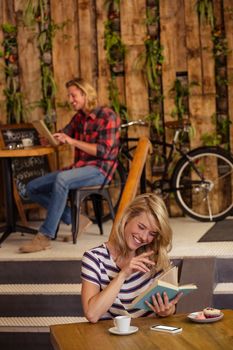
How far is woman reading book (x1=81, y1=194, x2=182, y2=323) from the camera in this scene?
3.17 m

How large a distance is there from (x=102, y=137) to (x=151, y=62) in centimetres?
127

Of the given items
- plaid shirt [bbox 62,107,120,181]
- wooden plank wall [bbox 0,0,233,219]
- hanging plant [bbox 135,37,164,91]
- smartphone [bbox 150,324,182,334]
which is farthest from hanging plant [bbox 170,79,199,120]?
smartphone [bbox 150,324,182,334]

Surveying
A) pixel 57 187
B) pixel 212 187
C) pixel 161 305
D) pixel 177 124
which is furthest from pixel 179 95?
pixel 161 305

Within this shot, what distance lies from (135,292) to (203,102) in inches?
165

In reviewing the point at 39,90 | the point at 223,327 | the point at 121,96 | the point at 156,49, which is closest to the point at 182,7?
the point at 156,49

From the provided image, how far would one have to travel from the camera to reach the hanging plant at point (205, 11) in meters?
7.15

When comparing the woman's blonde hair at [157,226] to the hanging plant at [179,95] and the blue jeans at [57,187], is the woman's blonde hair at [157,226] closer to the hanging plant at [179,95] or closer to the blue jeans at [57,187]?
the blue jeans at [57,187]

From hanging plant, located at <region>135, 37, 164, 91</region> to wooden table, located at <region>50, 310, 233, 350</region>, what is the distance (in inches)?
175

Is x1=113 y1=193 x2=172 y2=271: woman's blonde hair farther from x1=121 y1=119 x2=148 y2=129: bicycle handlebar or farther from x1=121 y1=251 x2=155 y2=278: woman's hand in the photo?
x1=121 y1=119 x2=148 y2=129: bicycle handlebar

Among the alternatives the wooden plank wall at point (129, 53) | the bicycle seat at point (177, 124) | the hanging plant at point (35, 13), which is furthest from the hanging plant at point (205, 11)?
the hanging plant at point (35, 13)

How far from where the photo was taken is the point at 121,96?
290 inches

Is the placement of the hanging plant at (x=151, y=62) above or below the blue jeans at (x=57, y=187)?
above

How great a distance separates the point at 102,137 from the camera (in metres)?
6.30

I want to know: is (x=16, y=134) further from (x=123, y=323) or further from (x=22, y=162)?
(x=123, y=323)
